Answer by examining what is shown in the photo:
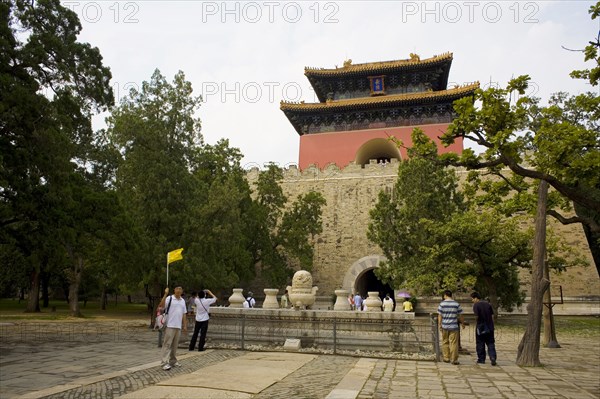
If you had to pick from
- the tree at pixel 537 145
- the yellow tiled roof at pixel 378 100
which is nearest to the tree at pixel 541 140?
the tree at pixel 537 145

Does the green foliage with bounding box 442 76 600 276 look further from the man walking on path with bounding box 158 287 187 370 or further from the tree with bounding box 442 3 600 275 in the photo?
the man walking on path with bounding box 158 287 187 370

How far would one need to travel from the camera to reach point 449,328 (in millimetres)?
7727

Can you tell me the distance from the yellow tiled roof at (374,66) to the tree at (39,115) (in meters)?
18.3

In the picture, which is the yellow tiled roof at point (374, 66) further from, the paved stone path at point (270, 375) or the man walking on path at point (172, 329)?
the man walking on path at point (172, 329)

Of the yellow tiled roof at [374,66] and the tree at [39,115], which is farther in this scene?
the yellow tiled roof at [374,66]

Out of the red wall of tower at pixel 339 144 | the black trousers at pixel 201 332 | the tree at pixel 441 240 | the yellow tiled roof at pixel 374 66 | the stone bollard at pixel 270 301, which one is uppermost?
the yellow tiled roof at pixel 374 66

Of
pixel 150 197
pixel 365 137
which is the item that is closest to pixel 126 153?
pixel 150 197

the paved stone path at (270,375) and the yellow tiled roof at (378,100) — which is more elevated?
the yellow tiled roof at (378,100)

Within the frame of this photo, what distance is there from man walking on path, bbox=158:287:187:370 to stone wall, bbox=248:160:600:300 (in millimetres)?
16309

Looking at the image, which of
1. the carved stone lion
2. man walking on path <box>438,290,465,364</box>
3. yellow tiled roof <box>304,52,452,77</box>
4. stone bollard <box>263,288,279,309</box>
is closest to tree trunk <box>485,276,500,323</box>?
the carved stone lion

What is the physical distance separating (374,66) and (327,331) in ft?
67.5

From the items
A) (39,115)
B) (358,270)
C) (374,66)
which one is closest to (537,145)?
(39,115)

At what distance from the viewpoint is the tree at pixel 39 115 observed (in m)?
9.02

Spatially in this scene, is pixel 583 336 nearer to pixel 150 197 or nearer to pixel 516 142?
pixel 516 142
